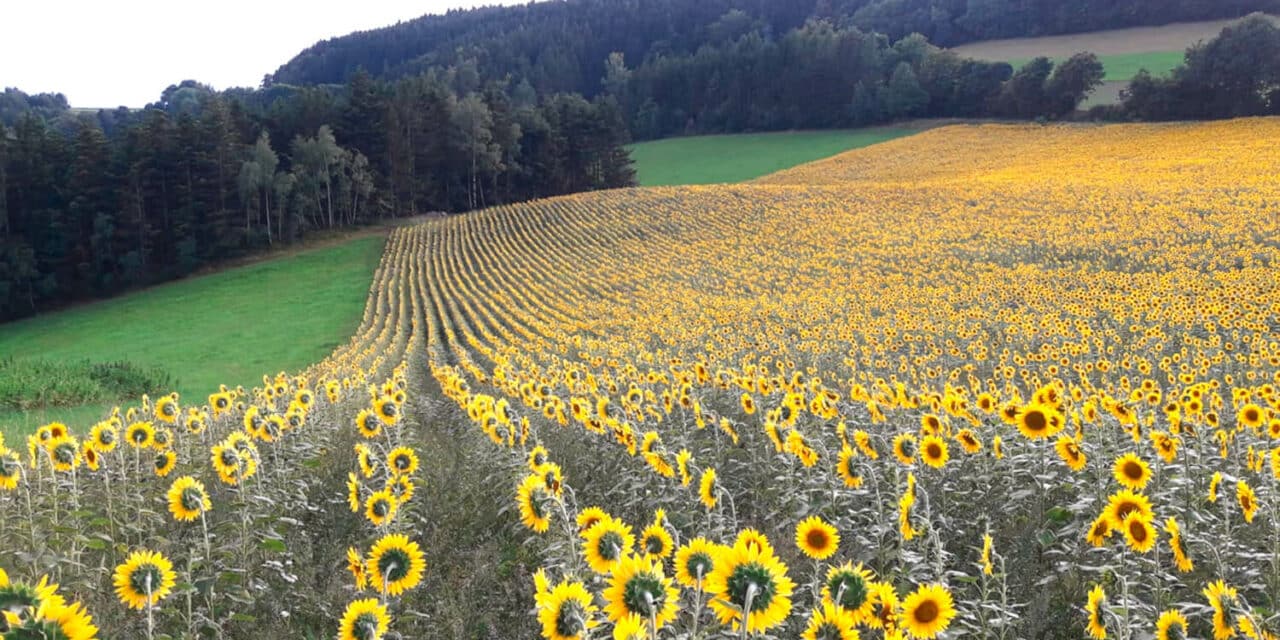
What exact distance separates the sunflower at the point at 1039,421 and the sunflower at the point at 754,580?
9.08ft

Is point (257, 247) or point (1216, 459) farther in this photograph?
point (257, 247)

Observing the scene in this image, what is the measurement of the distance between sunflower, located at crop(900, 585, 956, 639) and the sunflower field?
0.4 inches

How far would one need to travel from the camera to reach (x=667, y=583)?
2.43 meters

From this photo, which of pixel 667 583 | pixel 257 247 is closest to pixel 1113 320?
pixel 667 583

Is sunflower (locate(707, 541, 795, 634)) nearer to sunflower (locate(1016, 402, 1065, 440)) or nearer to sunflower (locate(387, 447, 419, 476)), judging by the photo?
sunflower (locate(1016, 402, 1065, 440))

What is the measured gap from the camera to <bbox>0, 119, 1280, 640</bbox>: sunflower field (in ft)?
10.4

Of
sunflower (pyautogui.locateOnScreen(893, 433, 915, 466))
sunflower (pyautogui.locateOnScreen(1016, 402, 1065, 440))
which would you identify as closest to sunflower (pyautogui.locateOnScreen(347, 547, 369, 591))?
sunflower (pyautogui.locateOnScreen(893, 433, 915, 466))

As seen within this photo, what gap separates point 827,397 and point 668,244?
31.8 meters

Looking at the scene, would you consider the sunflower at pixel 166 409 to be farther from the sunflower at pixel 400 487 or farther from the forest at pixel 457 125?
the forest at pixel 457 125

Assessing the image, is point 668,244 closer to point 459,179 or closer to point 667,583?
point 459,179

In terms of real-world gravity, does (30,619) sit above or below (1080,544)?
above

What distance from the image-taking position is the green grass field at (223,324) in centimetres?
2645

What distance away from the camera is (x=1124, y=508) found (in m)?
3.52

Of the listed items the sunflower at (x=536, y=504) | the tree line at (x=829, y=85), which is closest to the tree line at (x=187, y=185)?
the tree line at (x=829, y=85)
